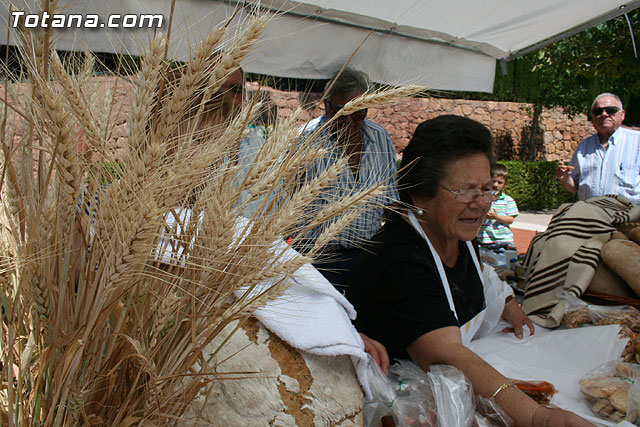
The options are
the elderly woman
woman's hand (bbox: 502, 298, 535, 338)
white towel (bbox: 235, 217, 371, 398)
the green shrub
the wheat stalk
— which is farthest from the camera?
the green shrub

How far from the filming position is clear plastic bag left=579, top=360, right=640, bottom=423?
4.29 feet

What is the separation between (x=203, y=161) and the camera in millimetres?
554

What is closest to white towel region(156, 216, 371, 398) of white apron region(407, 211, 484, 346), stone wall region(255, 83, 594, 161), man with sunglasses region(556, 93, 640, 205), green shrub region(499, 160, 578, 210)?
white apron region(407, 211, 484, 346)

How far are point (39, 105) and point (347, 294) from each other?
1.46 meters

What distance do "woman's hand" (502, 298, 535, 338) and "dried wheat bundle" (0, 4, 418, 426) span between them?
1670 millimetres

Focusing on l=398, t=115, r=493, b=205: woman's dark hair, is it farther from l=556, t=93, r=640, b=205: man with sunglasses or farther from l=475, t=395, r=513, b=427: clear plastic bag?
l=556, t=93, r=640, b=205: man with sunglasses

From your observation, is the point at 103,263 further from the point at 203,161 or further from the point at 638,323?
the point at 638,323

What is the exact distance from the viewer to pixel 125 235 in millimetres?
490

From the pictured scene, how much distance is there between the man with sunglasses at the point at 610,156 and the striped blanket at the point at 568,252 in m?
1.46

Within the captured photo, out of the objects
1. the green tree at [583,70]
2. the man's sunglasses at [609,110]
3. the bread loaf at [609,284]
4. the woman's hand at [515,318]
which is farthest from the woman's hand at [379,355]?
the man's sunglasses at [609,110]

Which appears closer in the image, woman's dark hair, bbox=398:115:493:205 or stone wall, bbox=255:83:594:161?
woman's dark hair, bbox=398:115:493:205

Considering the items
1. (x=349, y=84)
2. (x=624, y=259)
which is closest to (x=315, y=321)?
(x=624, y=259)

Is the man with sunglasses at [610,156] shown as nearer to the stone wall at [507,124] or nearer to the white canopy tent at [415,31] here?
the white canopy tent at [415,31]

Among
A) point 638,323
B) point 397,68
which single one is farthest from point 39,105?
point 397,68
